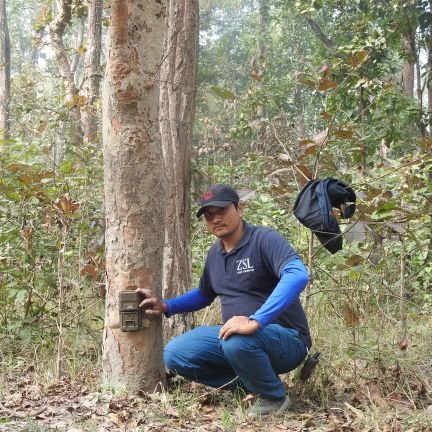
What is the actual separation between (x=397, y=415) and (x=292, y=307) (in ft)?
2.95

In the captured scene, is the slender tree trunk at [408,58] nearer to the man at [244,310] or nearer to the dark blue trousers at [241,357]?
the man at [244,310]

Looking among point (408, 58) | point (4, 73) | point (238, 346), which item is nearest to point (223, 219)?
point (238, 346)

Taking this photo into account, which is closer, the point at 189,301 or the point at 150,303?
the point at 150,303

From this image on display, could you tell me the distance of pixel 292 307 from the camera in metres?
4.26

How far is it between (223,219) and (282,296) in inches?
28.3

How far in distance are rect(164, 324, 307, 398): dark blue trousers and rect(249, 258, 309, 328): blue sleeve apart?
0.17 m

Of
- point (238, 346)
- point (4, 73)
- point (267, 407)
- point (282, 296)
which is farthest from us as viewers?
point (4, 73)

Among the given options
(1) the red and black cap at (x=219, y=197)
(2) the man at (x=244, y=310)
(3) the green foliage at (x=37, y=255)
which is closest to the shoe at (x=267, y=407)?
(2) the man at (x=244, y=310)

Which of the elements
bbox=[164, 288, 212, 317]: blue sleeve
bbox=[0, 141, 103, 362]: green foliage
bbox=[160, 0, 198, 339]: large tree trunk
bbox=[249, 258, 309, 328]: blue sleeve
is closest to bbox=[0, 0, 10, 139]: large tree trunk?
bbox=[0, 141, 103, 362]: green foliage

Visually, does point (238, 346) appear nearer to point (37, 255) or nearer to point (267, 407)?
point (267, 407)

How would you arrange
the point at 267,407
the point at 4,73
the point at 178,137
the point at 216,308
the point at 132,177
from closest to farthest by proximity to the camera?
1. the point at 267,407
2. the point at 132,177
3. the point at 178,137
4. the point at 216,308
5. the point at 4,73

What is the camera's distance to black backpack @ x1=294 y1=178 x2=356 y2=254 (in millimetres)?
4260

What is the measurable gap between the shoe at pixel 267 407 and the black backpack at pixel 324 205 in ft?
3.65

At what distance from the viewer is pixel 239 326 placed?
382 centimetres
